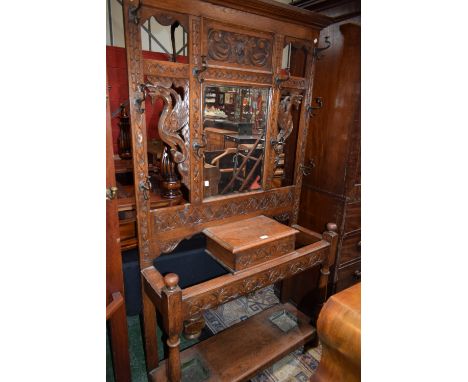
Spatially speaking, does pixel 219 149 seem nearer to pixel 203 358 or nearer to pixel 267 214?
pixel 267 214

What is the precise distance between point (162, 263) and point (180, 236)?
48 centimetres

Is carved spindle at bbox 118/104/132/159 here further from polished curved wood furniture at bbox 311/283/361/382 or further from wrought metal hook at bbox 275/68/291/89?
polished curved wood furniture at bbox 311/283/361/382

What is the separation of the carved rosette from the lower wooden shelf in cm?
139

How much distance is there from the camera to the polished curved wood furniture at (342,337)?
63 centimetres

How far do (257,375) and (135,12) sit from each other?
176 centimetres

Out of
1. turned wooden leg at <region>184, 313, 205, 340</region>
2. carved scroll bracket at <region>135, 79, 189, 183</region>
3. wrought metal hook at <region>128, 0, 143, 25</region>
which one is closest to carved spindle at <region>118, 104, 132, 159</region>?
carved scroll bracket at <region>135, 79, 189, 183</region>

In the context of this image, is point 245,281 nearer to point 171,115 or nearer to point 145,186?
point 145,186

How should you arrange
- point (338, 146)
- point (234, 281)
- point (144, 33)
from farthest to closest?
1. point (144, 33)
2. point (338, 146)
3. point (234, 281)

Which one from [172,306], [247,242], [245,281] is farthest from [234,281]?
[172,306]

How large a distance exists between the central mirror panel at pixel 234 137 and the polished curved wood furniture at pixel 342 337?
0.81 m

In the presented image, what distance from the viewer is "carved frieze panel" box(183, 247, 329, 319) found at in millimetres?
1104

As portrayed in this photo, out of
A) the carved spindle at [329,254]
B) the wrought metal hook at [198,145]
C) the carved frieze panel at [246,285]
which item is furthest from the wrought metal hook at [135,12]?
the carved spindle at [329,254]

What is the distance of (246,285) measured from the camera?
125 cm

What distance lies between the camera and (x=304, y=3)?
1703mm
